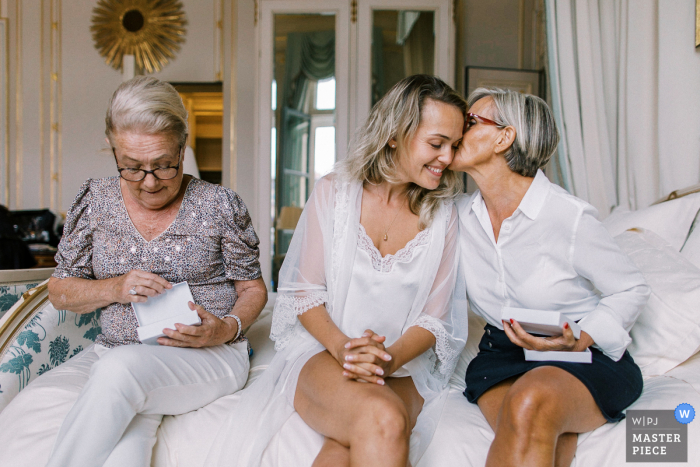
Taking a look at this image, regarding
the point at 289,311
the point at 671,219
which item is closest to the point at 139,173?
the point at 289,311

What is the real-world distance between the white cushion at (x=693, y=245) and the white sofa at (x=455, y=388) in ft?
0.09

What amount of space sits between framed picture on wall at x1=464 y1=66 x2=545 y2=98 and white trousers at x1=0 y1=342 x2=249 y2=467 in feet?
10.8

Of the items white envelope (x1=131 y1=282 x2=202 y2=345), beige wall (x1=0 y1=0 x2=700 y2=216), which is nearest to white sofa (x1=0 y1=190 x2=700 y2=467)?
white envelope (x1=131 y1=282 x2=202 y2=345)

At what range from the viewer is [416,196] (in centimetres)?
155

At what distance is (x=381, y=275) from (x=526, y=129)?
578 millimetres

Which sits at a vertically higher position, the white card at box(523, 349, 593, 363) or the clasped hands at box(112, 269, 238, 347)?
the clasped hands at box(112, 269, 238, 347)

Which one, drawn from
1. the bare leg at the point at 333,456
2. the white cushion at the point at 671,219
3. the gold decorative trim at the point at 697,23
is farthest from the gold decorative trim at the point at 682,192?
the bare leg at the point at 333,456

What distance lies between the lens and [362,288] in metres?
1.42

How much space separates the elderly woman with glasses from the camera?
1.10 meters

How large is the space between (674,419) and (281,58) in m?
3.35

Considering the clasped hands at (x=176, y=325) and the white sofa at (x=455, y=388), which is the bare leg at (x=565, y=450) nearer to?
the white sofa at (x=455, y=388)

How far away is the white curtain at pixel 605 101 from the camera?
2.00m

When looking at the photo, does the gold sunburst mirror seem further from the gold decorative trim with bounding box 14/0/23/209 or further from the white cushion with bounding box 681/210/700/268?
the white cushion with bounding box 681/210/700/268

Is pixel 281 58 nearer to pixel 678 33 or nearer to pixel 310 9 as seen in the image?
pixel 310 9
